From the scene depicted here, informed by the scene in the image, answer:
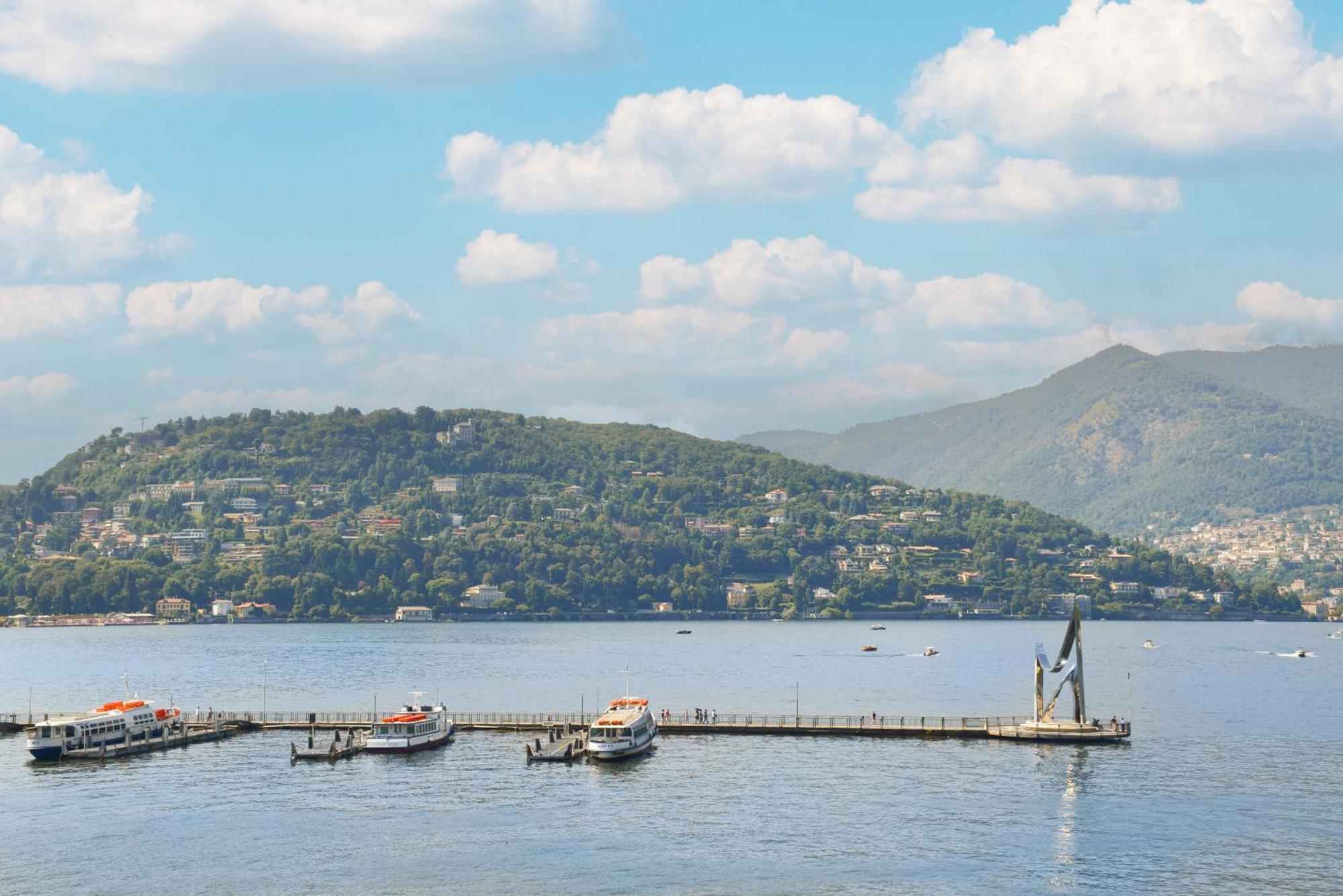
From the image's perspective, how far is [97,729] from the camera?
384 ft

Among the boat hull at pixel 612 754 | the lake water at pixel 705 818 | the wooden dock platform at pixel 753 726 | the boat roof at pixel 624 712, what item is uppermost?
the boat roof at pixel 624 712

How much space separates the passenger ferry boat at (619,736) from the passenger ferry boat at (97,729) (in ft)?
112

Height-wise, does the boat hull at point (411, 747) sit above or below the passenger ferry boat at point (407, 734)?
below

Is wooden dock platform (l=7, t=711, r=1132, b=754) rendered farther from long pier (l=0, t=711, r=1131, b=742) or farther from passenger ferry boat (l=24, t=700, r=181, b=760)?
passenger ferry boat (l=24, t=700, r=181, b=760)

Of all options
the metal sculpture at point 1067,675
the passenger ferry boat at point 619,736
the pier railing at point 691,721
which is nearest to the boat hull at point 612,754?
the passenger ferry boat at point 619,736

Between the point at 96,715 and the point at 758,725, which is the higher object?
the point at 96,715

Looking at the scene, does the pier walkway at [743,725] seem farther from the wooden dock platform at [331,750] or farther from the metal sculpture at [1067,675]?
the wooden dock platform at [331,750]

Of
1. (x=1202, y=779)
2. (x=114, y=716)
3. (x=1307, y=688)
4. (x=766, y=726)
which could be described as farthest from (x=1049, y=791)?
(x=1307, y=688)

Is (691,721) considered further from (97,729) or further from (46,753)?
(46,753)

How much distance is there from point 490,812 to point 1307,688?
127876 mm

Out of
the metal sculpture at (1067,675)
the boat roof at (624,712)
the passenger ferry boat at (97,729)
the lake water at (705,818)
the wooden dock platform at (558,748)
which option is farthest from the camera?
the metal sculpture at (1067,675)

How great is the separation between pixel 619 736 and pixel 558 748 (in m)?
5.23

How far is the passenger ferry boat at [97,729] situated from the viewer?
114m

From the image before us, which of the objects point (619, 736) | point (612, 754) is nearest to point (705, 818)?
point (612, 754)
